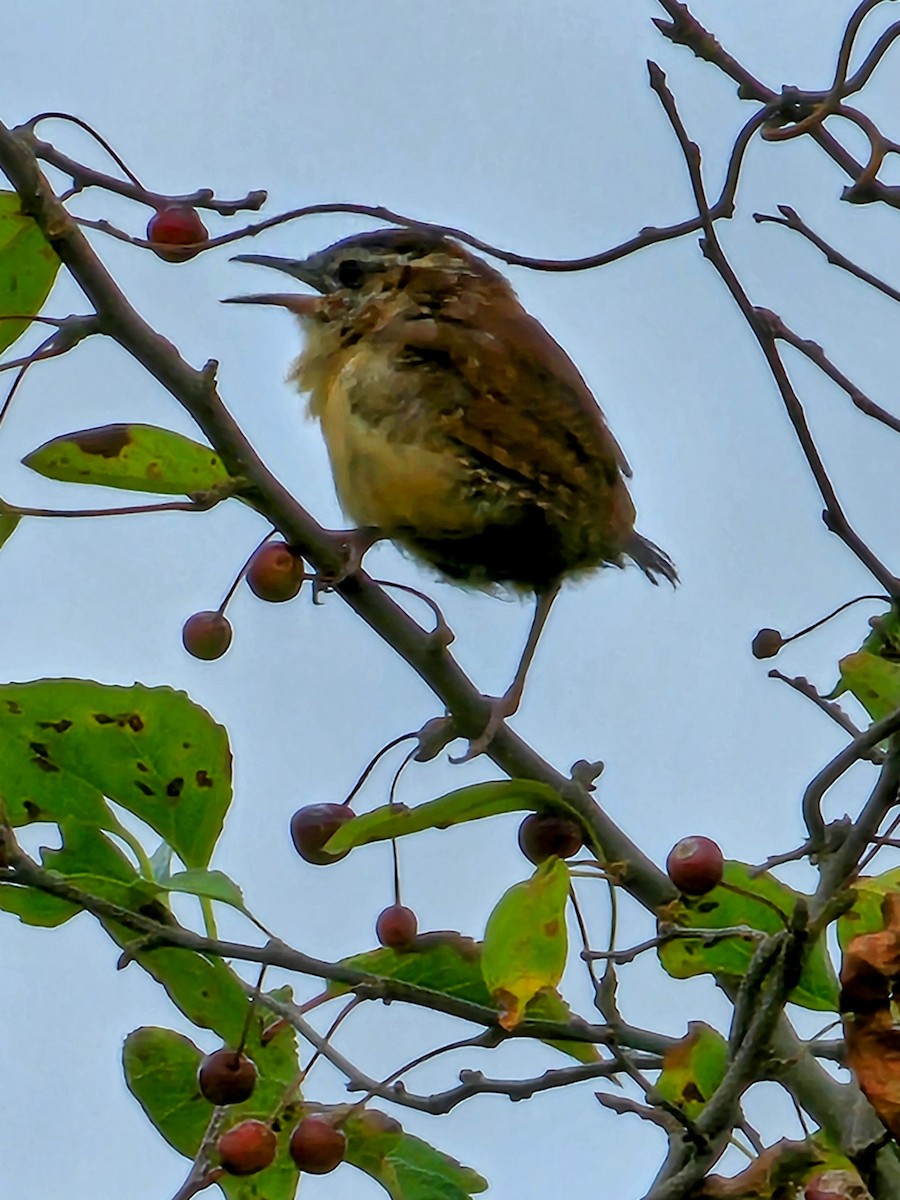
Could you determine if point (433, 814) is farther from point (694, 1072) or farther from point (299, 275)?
point (299, 275)

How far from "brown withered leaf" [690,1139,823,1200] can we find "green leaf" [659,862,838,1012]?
0.15 m

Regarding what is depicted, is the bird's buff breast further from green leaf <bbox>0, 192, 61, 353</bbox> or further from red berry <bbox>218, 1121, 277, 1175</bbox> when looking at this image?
red berry <bbox>218, 1121, 277, 1175</bbox>

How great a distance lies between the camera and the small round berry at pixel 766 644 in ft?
6.46

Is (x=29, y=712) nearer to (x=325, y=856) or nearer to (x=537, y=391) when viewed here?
(x=325, y=856)

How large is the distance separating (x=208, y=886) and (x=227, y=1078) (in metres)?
0.20

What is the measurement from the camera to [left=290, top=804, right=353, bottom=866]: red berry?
1761 mm

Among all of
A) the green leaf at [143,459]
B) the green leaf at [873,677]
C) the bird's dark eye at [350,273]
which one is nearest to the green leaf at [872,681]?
the green leaf at [873,677]

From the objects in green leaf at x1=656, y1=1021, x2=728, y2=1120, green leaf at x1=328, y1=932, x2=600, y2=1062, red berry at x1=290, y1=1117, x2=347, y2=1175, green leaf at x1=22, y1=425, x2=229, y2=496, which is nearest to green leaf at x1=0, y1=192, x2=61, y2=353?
green leaf at x1=22, y1=425, x2=229, y2=496

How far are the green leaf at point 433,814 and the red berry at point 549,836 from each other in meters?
0.19

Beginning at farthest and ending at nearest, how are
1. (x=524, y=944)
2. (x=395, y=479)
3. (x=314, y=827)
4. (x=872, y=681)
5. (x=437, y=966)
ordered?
(x=395, y=479) < (x=314, y=827) < (x=872, y=681) < (x=437, y=966) < (x=524, y=944)

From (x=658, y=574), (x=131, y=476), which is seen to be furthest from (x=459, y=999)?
(x=658, y=574)

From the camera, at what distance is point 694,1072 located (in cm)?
151

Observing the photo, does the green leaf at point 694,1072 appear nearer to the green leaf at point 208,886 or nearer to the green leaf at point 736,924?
the green leaf at point 736,924

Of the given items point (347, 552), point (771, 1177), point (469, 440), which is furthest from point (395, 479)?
point (771, 1177)
